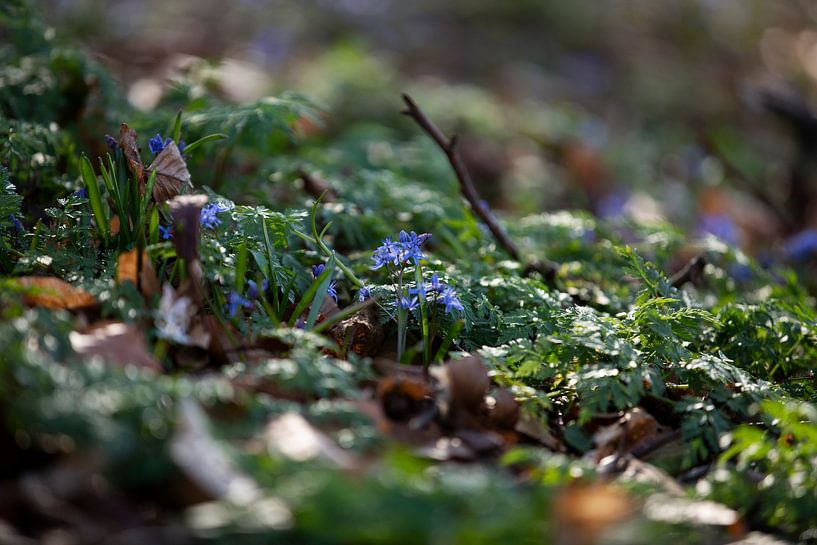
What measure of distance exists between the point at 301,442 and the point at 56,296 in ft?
2.60

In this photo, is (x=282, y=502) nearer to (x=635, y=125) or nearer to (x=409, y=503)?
(x=409, y=503)

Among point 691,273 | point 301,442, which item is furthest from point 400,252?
point 691,273

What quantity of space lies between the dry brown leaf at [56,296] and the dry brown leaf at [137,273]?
99 mm

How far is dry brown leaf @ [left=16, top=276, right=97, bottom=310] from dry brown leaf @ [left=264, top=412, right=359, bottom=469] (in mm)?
653

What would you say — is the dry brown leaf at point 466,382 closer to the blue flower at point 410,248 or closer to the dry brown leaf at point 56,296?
the blue flower at point 410,248

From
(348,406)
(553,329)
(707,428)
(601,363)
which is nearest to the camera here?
(348,406)

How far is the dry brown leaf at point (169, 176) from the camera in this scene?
2119 mm

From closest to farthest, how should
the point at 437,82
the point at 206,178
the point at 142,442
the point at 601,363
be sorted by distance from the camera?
the point at 142,442 → the point at 601,363 → the point at 206,178 → the point at 437,82

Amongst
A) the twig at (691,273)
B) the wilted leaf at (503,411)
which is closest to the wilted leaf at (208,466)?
the wilted leaf at (503,411)

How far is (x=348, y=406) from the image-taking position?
5.24ft

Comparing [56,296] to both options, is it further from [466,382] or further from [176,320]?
[466,382]

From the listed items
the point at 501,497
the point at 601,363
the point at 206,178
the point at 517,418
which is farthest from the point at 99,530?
the point at 206,178

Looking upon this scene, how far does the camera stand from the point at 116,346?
1590 millimetres

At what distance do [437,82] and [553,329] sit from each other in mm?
5018
